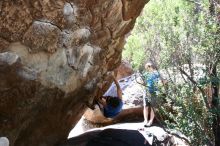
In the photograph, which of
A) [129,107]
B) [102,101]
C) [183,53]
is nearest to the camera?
[183,53]

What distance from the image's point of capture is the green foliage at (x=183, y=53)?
5965 mm

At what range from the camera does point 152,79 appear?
6.81 metres

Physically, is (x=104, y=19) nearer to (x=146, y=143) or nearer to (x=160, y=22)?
(x=160, y=22)

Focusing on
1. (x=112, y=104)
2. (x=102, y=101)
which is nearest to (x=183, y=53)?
(x=112, y=104)

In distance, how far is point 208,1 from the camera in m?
6.04

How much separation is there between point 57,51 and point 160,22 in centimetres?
203

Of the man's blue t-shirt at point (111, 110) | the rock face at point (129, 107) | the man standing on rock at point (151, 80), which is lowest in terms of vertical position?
the rock face at point (129, 107)

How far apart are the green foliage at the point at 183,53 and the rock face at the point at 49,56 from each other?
40 centimetres

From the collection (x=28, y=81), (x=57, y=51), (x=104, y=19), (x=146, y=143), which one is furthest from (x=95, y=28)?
(x=146, y=143)

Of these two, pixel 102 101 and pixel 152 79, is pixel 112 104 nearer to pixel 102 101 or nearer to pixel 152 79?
pixel 102 101

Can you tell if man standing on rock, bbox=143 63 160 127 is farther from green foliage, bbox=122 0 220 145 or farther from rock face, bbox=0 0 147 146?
rock face, bbox=0 0 147 146

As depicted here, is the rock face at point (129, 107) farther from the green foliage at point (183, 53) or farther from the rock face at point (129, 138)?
the green foliage at point (183, 53)

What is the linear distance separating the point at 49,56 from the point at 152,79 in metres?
2.13

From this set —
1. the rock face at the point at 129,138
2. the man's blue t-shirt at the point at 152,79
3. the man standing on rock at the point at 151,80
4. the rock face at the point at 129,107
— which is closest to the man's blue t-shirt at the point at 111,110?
the rock face at the point at 129,138
